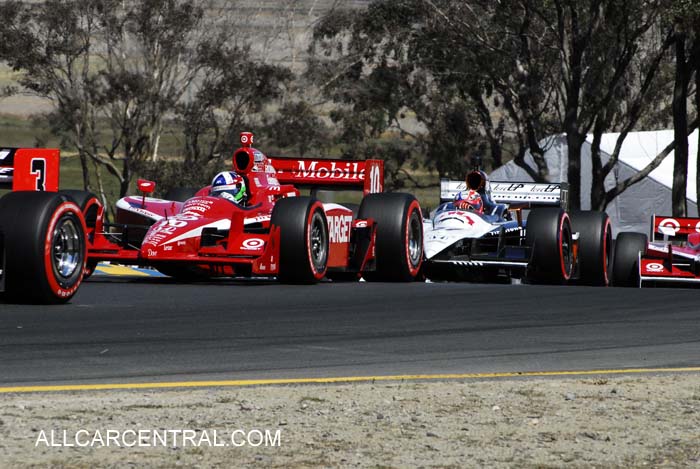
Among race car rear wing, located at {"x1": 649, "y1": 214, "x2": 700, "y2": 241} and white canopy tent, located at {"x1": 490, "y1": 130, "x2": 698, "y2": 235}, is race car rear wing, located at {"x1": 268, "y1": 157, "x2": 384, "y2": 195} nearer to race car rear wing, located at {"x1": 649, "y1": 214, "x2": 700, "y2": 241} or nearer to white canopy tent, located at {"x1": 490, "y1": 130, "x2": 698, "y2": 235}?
race car rear wing, located at {"x1": 649, "y1": 214, "x2": 700, "y2": 241}

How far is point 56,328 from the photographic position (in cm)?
917

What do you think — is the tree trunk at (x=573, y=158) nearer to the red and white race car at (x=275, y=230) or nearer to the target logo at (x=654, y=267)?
the target logo at (x=654, y=267)

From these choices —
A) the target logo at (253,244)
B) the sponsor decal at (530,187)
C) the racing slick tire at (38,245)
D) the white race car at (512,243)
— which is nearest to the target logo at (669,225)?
the white race car at (512,243)

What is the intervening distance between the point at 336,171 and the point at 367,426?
10957 millimetres

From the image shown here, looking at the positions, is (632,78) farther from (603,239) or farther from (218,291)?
(218,291)

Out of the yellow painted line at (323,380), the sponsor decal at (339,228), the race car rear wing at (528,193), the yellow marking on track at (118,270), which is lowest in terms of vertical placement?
the yellow painted line at (323,380)

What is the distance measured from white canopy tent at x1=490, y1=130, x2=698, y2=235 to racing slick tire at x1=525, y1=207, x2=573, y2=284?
26.5 metres

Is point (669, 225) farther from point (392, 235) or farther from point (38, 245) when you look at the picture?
point (38, 245)

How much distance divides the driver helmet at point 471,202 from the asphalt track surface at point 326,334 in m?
4.70

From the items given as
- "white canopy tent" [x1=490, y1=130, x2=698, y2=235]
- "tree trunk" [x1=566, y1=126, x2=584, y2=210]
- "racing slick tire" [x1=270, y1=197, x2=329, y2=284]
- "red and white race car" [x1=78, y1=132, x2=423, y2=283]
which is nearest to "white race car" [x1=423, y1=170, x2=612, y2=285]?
"red and white race car" [x1=78, y1=132, x2=423, y2=283]

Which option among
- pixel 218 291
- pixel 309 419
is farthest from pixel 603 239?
pixel 309 419

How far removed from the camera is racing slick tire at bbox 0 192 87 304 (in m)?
10.1

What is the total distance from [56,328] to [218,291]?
4.13m

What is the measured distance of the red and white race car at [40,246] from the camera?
399 inches
